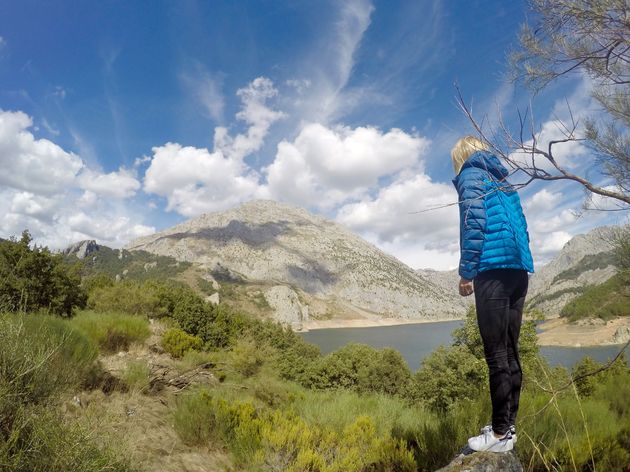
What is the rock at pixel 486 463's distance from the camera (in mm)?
2260

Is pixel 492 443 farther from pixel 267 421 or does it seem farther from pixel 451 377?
pixel 451 377

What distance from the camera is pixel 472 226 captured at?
2.33 m

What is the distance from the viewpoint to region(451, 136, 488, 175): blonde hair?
264 centimetres

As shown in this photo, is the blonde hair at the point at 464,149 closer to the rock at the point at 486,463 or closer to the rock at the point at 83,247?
the rock at the point at 486,463

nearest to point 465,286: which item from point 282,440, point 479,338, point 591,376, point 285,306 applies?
point 282,440

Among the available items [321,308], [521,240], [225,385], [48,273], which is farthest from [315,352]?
[321,308]

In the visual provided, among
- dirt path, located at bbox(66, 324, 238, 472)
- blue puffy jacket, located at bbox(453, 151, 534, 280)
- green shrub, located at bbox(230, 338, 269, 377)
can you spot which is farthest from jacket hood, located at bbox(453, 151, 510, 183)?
green shrub, located at bbox(230, 338, 269, 377)

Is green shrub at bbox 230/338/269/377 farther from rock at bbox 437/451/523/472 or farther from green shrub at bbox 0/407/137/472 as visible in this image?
rock at bbox 437/451/523/472

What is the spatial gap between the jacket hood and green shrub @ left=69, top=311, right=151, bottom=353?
7117 millimetres

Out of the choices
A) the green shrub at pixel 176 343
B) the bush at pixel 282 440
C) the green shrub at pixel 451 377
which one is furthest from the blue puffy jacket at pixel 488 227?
the green shrub at pixel 451 377

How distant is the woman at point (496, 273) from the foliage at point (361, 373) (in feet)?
52.6

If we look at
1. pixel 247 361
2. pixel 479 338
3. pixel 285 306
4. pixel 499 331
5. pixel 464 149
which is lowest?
pixel 285 306

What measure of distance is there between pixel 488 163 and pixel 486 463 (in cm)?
195

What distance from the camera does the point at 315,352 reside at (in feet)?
98.7
